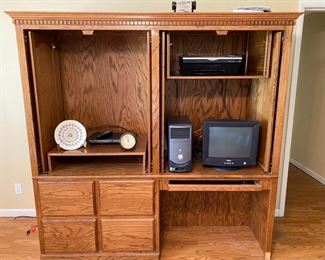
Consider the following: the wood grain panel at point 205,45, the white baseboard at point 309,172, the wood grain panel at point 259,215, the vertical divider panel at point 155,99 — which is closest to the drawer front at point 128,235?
the vertical divider panel at point 155,99

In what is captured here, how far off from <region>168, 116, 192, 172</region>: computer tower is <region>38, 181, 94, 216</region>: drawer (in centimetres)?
59

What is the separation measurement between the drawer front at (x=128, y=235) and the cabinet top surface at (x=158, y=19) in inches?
52.4

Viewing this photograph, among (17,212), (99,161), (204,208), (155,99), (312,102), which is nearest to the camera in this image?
(155,99)

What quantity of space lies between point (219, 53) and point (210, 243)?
1.55m

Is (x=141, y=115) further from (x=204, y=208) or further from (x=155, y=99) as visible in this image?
(x=204, y=208)

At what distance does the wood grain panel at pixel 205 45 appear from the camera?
6.93ft

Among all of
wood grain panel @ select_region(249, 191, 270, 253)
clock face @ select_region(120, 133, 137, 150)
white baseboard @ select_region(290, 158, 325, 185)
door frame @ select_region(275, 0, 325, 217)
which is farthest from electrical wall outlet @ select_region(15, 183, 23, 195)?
white baseboard @ select_region(290, 158, 325, 185)

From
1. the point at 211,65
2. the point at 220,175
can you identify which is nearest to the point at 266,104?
the point at 211,65

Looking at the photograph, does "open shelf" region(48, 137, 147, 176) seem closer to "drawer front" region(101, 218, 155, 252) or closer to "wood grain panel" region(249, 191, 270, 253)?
"drawer front" region(101, 218, 155, 252)

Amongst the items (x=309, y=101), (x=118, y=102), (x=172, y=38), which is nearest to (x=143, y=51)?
(x=172, y=38)

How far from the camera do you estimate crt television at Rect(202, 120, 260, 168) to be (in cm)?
190

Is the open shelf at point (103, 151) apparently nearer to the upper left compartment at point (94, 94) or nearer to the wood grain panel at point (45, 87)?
the upper left compartment at point (94, 94)

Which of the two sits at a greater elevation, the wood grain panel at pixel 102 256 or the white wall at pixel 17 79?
the white wall at pixel 17 79

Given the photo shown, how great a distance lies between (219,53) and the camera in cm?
215
